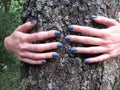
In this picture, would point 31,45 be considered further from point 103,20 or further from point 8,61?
point 8,61

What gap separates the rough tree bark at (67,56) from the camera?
73.7 inches

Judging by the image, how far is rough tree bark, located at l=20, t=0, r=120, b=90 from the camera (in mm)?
1872

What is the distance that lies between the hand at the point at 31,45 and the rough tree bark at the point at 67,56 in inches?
1.6

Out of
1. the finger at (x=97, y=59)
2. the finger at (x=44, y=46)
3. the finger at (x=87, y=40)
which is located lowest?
the finger at (x=97, y=59)

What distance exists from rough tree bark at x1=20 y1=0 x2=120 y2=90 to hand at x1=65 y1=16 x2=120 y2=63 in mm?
37

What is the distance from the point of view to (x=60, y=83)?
189 cm

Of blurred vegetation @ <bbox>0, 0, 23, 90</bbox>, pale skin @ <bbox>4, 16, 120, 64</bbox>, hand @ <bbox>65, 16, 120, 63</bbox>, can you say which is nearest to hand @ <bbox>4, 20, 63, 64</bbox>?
pale skin @ <bbox>4, 16, 120, 64</bbox>

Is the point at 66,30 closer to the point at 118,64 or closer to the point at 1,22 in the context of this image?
the point at 118,64

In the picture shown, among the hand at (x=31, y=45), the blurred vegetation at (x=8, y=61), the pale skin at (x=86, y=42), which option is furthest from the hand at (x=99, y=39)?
the blurred vegetation at (x=8, y=61)

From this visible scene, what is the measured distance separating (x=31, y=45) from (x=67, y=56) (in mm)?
210

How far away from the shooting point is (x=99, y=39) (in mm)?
1812

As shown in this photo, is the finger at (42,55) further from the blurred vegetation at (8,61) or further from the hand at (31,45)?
the blurred vegetation at (8,61)

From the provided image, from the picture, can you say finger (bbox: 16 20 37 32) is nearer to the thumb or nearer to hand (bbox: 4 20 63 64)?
hand (bbox: 4 20 63 64)

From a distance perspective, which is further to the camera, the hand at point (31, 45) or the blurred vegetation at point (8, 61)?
the blurred vegetation at point (8, 61)
